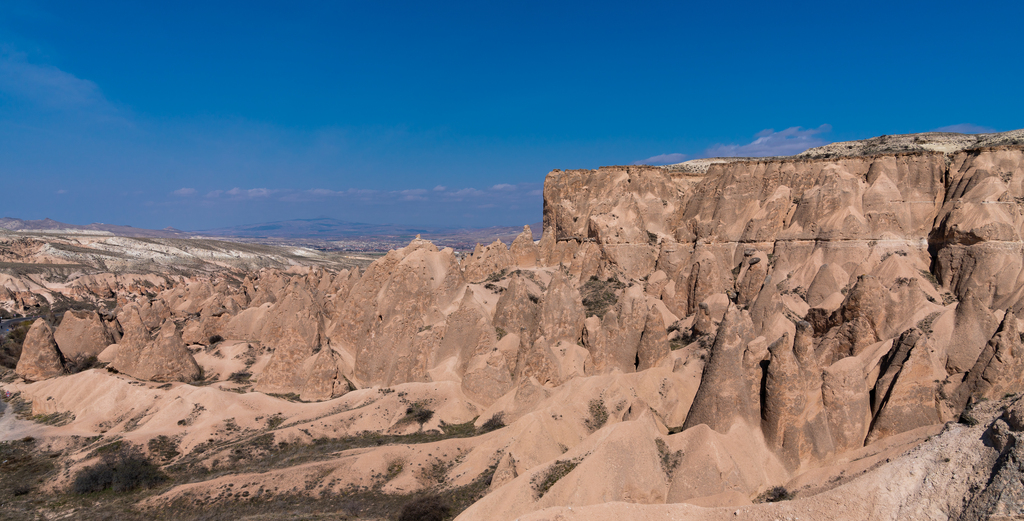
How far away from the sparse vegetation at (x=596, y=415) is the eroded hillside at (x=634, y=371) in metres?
0.09

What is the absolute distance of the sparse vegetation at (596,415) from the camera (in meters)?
17.1

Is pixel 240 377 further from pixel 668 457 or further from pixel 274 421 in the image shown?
pixel 668 457

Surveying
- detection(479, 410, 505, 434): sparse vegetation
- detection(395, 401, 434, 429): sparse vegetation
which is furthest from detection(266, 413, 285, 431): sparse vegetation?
detection(479, 410, 505, 434): sparse vegetation

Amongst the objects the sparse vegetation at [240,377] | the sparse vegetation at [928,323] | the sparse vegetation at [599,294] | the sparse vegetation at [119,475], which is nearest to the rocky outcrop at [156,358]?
the sparse vegetation at [240,377]

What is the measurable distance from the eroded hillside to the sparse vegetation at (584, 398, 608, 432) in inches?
3.6

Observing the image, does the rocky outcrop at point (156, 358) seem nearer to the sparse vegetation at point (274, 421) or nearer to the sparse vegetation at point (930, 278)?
the sparse vegetation at point (274, 421)

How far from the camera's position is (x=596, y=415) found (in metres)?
17.4

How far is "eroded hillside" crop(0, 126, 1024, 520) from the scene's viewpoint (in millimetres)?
12102

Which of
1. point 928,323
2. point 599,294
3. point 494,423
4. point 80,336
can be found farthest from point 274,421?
point 928,323

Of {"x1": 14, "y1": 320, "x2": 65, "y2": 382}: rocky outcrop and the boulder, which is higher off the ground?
the boulder

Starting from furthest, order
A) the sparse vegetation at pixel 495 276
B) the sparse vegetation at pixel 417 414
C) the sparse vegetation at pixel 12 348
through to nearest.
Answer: the sparse vegetation at pixel 495 276 < the sparse vegetation at pixel 12 348 < the sparse vegetation at pixel 417 414

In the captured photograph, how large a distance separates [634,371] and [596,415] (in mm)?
6026

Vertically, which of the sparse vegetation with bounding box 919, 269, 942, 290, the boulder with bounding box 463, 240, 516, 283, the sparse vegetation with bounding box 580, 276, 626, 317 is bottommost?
the sparse vegetation with bounding box 580, 276, 626, 317

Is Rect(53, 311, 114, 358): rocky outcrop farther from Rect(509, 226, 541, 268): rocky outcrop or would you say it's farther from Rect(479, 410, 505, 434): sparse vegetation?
Rect(509, 226, 541, 268): rocky outcrop
